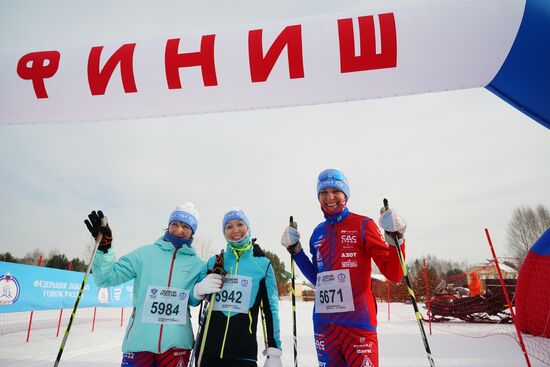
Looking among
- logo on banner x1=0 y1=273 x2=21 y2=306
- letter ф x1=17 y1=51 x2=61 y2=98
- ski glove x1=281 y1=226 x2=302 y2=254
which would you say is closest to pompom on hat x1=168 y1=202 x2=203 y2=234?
ski glove x1=281 y1=226 x2=302 y2=254

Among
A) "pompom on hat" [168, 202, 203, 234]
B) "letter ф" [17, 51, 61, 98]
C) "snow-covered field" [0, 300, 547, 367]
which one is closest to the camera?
"pompom on hat" [168, 202, 203, 234]

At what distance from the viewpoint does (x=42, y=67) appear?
14.1ft

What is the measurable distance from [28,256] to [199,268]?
76.4 m

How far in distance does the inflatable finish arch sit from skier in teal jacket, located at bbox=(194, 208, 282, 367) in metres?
1.85

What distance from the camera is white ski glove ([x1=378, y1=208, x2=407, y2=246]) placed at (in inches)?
104

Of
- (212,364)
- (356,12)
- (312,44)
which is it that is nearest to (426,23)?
(356,12)

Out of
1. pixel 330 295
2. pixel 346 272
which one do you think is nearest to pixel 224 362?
pixel 330 295

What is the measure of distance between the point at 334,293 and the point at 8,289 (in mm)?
6939

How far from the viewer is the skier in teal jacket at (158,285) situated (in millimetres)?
2676

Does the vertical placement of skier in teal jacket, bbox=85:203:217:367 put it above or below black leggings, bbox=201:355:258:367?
above

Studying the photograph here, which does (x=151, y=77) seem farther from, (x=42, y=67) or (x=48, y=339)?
(x=48, y=339)

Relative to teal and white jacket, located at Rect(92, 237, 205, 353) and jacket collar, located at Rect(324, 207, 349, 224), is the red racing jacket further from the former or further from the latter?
teal and white jacket, located at Rect(92, 237, 205, 353)

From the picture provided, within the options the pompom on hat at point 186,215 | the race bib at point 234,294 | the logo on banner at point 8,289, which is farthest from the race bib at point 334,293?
the logo on banner at point 8,289

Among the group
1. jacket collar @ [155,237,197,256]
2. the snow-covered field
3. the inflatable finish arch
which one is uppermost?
the inflatable finish arch
